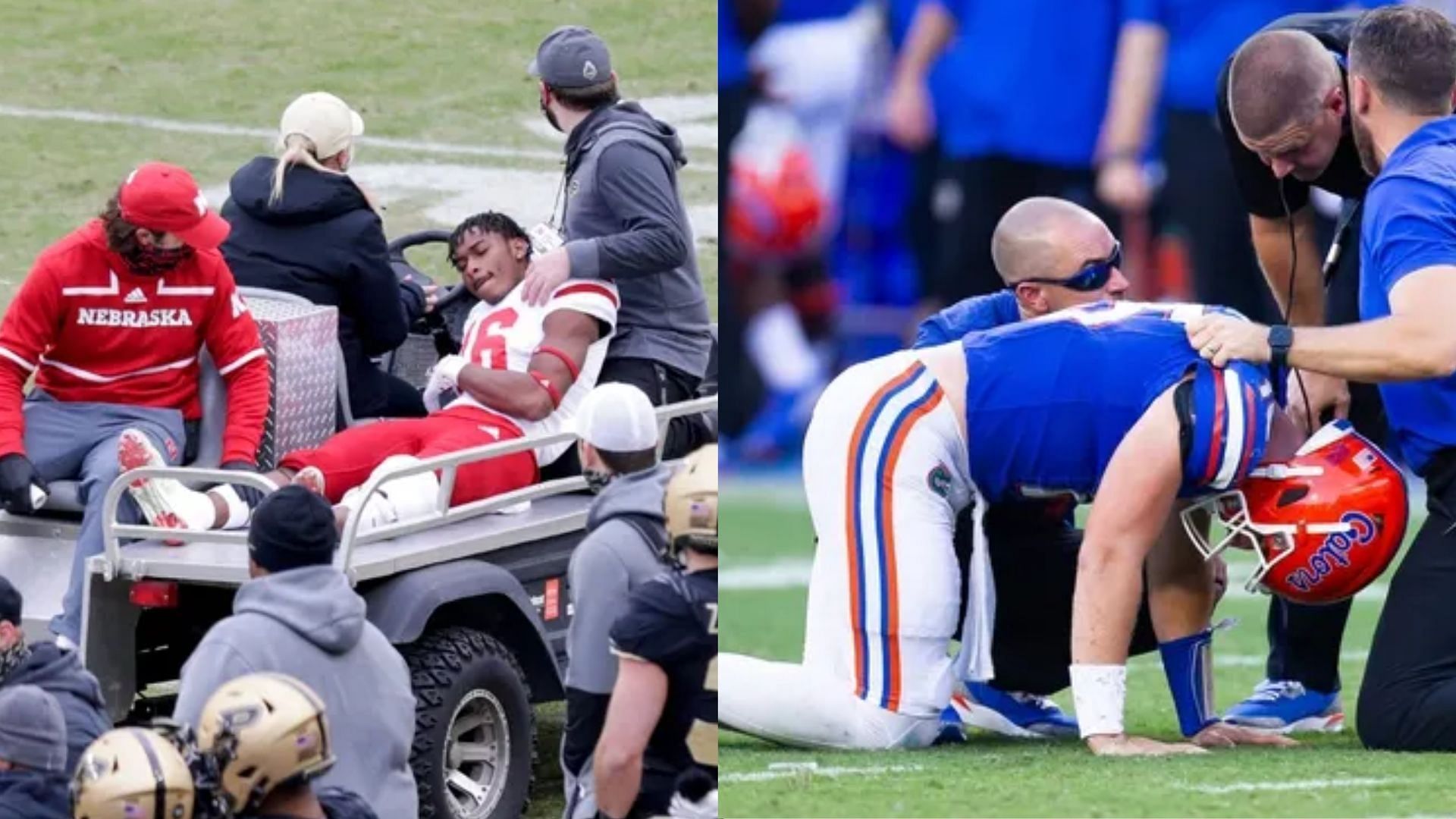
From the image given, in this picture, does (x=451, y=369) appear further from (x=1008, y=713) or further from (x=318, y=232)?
(x=1008, y=713)

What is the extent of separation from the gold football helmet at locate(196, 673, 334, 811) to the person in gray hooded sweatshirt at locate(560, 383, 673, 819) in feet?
1.97

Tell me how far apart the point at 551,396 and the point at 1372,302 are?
69.4 inches

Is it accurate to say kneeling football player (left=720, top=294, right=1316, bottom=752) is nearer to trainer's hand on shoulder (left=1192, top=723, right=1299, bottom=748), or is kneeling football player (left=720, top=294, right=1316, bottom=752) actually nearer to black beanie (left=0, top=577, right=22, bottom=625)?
trainer's hand on shoulder (left=1192, top=723, right=1299, bottom=748)

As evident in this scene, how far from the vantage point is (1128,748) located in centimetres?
552

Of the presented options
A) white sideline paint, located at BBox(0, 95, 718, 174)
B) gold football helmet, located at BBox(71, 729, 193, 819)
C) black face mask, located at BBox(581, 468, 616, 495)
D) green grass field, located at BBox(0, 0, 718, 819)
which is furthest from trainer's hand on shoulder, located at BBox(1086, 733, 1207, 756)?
white sideline paint, located at BBox(0, 95, 718, 174)

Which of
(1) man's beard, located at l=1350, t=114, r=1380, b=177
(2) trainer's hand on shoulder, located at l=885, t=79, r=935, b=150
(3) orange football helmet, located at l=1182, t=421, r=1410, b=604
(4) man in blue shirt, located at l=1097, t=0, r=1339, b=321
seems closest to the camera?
(3) orange football helmet, located at l=1182, t=421, r=1410, b=604

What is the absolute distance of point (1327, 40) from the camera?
20.6 feet

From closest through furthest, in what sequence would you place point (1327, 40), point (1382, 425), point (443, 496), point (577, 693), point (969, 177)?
point (577, 693) → point (443, 496) → point (1327, 40) → point (1382, 425) → point (969, 177)

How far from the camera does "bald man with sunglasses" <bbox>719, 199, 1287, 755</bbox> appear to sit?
5.48m

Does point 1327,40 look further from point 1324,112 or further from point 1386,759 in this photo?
point 1386,759

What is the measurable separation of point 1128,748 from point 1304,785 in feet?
1.53

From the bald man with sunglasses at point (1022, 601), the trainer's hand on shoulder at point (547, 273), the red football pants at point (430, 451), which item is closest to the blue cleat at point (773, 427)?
the trainer's hand on shoulder at point (547, 273)

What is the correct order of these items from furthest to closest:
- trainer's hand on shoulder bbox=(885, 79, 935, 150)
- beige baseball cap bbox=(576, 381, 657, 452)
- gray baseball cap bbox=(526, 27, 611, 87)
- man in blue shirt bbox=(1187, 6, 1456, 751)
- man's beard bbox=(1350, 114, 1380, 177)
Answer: trainer's hand on shoulder bbox=(885, 79, 935, 150) → gray baseball cap bbox=(526, 27, 611, 87) → man's beard bbox=(1350, 114, 1380, 177) → man in blue shirt bbox=(1187, 6, 1456, 751) → beige baseball cap bbox=(576, 381, 657, 452)

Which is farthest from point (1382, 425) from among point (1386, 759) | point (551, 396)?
point (551, 396)
